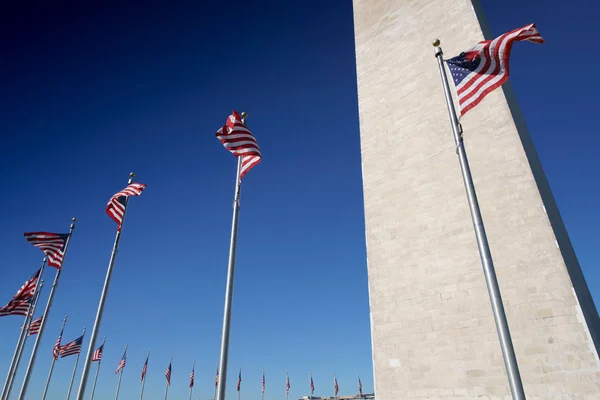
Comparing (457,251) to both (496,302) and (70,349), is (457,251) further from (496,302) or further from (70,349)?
(70,349)

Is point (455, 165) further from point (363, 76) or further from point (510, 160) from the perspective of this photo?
point (363, 76)

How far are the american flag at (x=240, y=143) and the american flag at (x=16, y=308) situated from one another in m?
14.9

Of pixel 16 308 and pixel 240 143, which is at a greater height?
pixel 240 143

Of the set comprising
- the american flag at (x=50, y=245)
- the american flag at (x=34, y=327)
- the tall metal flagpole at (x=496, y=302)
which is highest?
the american flag at (x=50, y=245)

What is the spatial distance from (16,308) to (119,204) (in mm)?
10269

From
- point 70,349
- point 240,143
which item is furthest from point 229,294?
point 70,349

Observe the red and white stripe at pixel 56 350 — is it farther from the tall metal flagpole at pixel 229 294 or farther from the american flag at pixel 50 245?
the tall metal flagpole at pixel 229 294

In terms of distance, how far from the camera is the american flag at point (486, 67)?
24.5ft

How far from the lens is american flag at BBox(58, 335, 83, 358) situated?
27734 millimetres

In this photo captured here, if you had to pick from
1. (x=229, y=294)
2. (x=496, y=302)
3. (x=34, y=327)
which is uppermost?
(x=34, y=327)

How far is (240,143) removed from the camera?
9.86 meters


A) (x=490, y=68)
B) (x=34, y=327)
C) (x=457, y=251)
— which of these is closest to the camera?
(x=490, y=68)

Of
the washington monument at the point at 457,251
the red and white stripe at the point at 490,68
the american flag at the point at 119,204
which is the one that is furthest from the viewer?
the american flag at the point at 119,204

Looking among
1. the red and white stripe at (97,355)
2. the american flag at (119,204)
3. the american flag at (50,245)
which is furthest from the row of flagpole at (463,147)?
the red and white stripe at (97,355)
